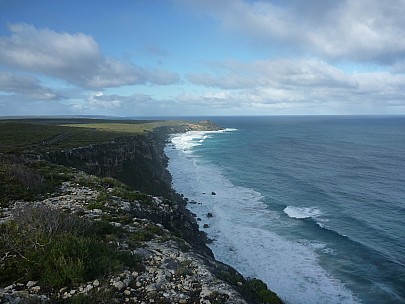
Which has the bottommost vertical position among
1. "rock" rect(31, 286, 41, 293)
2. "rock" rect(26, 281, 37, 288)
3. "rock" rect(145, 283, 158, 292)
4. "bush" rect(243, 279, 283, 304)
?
"bush" rect(243, 279, 283, 304)

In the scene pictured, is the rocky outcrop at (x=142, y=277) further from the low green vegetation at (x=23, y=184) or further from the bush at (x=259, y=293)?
the low green vegetation at (x=23, y=184)

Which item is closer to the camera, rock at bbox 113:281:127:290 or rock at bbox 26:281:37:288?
rock at bbox 26:281:37:288

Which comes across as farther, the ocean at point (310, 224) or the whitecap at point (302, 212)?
the whitecap at point (302, 212)

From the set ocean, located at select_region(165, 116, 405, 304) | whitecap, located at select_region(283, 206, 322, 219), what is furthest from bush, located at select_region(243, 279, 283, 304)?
whitecap, located at select_region(283, 206, 322, 219)

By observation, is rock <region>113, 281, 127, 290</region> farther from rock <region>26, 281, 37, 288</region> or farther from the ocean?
the ocean

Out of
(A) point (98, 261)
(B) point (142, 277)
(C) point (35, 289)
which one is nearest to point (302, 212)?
(B) point (142, 277)

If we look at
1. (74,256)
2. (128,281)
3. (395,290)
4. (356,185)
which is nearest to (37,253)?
(74,256)

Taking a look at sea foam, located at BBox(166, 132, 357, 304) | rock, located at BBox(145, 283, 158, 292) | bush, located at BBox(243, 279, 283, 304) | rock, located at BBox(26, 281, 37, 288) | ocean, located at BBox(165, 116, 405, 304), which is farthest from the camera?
ocean, located at BBox(165, 116, 405, 304)

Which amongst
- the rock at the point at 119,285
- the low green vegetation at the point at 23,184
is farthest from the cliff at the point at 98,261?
the low green vegetation at the point at 23,184

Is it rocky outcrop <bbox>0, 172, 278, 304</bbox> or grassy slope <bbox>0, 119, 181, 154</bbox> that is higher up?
grassy slope <bbox>0, 119, 181, 154</bbox>
